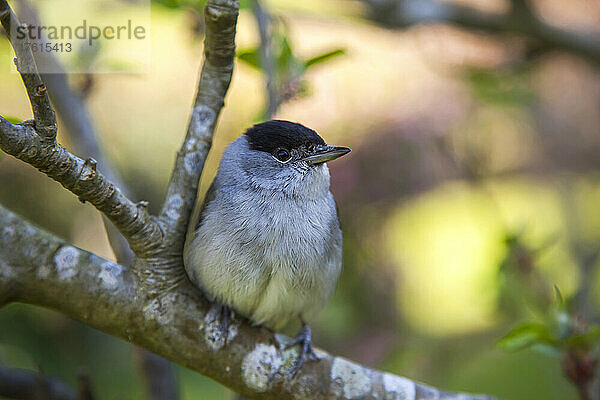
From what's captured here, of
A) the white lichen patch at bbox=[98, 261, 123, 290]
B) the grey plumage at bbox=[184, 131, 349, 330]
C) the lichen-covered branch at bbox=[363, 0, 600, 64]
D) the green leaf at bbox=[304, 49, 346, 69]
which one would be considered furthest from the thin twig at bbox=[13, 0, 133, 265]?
the lichen-covered branch at bbox=[363, 0, 600, 64]

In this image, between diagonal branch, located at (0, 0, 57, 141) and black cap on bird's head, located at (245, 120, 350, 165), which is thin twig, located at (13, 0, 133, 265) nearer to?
black cap on bird's head, located at (245, 120, 350, 165)

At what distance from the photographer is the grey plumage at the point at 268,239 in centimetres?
228

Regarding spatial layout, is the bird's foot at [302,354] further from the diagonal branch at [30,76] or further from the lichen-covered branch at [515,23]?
the lichen-covered branch at [515,23]

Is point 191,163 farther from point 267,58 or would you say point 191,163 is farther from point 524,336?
point 524,336

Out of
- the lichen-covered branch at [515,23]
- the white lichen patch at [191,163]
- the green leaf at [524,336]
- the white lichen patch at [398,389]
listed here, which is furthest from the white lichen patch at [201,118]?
the lichen-covered branch at [515,23]

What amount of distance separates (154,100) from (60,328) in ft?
5.62

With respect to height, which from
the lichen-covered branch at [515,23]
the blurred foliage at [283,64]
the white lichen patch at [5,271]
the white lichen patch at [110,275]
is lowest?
the white lichen patch at [110,275]

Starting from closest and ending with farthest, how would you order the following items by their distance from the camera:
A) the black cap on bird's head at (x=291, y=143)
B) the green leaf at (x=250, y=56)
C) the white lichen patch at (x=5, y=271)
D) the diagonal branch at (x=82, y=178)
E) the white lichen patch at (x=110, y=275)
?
1. the diagonal branch at (x=82, y=178)
2. the white lichen patch at (x=5, y=271)
3. the white lichen patch at (x=110, y=275)
4. the green leaf at (x=250, y=56)
5. the black cap on bird's head at (x=291, y=143)

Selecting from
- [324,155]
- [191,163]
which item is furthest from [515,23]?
[191,163]

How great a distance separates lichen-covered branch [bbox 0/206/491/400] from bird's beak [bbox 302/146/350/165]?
0.70m

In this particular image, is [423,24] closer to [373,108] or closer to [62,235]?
[373,108]

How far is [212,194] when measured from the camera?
8.32ft

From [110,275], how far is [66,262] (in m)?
0.14

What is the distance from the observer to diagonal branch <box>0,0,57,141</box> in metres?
1.42
